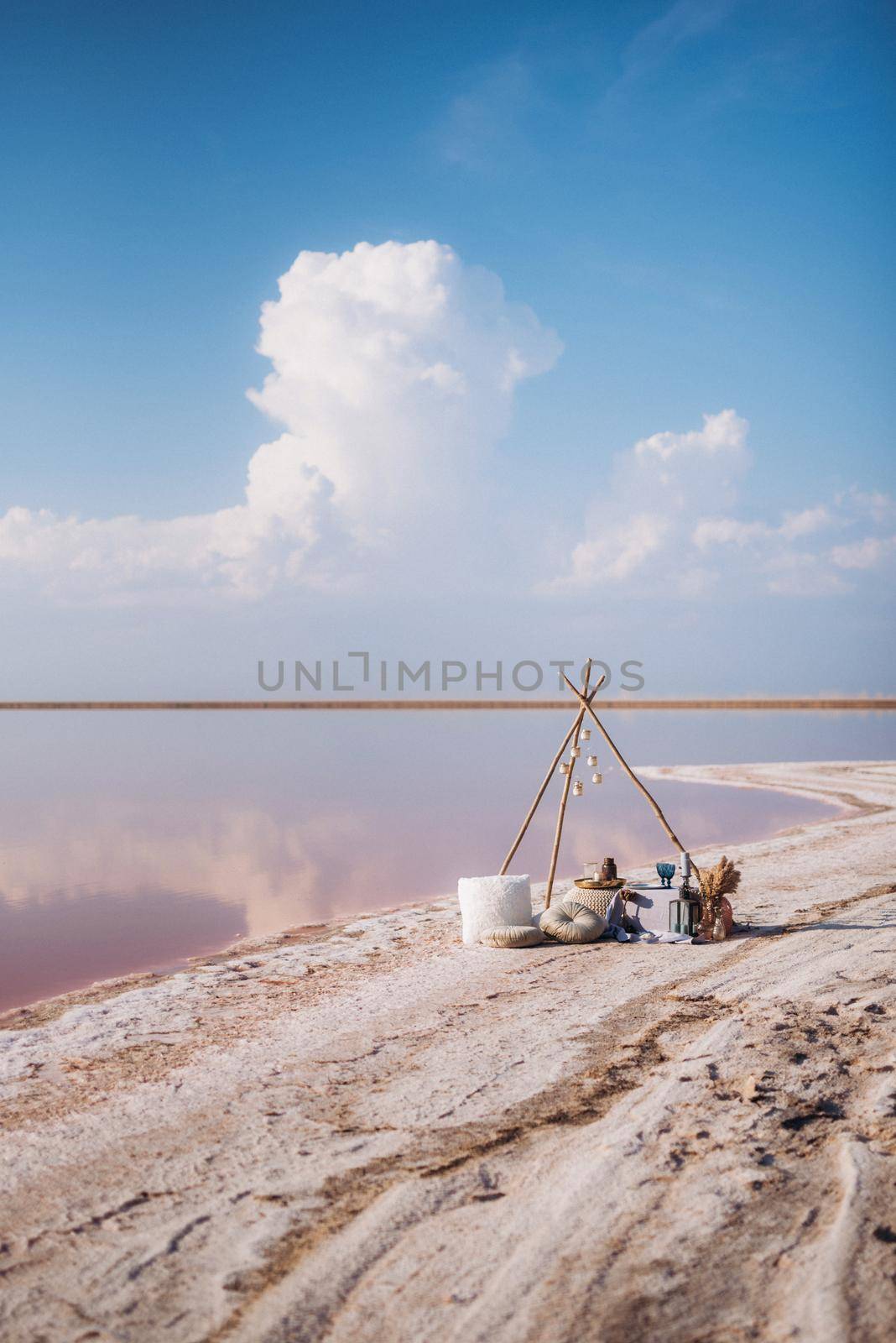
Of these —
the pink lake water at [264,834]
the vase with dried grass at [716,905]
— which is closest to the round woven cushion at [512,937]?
the vase with dried grass at [716,905]

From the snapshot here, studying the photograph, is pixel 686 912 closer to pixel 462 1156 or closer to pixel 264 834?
pixel 462 1156

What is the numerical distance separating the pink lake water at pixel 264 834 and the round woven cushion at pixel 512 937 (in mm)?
2335

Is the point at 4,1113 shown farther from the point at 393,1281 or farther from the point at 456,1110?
the point at 393,1281

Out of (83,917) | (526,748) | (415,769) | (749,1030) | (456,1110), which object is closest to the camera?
(456,1110)

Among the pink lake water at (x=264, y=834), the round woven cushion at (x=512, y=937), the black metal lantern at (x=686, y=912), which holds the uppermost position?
the black metal lantern at (x=686, y=912)

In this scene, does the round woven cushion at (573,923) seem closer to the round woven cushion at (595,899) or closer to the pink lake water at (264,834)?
the round woven cushion at (595,899)

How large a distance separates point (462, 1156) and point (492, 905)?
150 inches

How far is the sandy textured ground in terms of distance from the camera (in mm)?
2877

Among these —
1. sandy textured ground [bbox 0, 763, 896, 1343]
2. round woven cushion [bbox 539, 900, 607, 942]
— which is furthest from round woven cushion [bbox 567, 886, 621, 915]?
sandy textured ground [bbox 0, 763, 896, 1343]

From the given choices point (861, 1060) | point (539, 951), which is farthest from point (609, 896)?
point (861, 1060)

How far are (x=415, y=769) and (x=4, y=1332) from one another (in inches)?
986

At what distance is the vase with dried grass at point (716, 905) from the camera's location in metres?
7.52

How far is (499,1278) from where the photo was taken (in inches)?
117

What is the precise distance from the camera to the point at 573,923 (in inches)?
296
